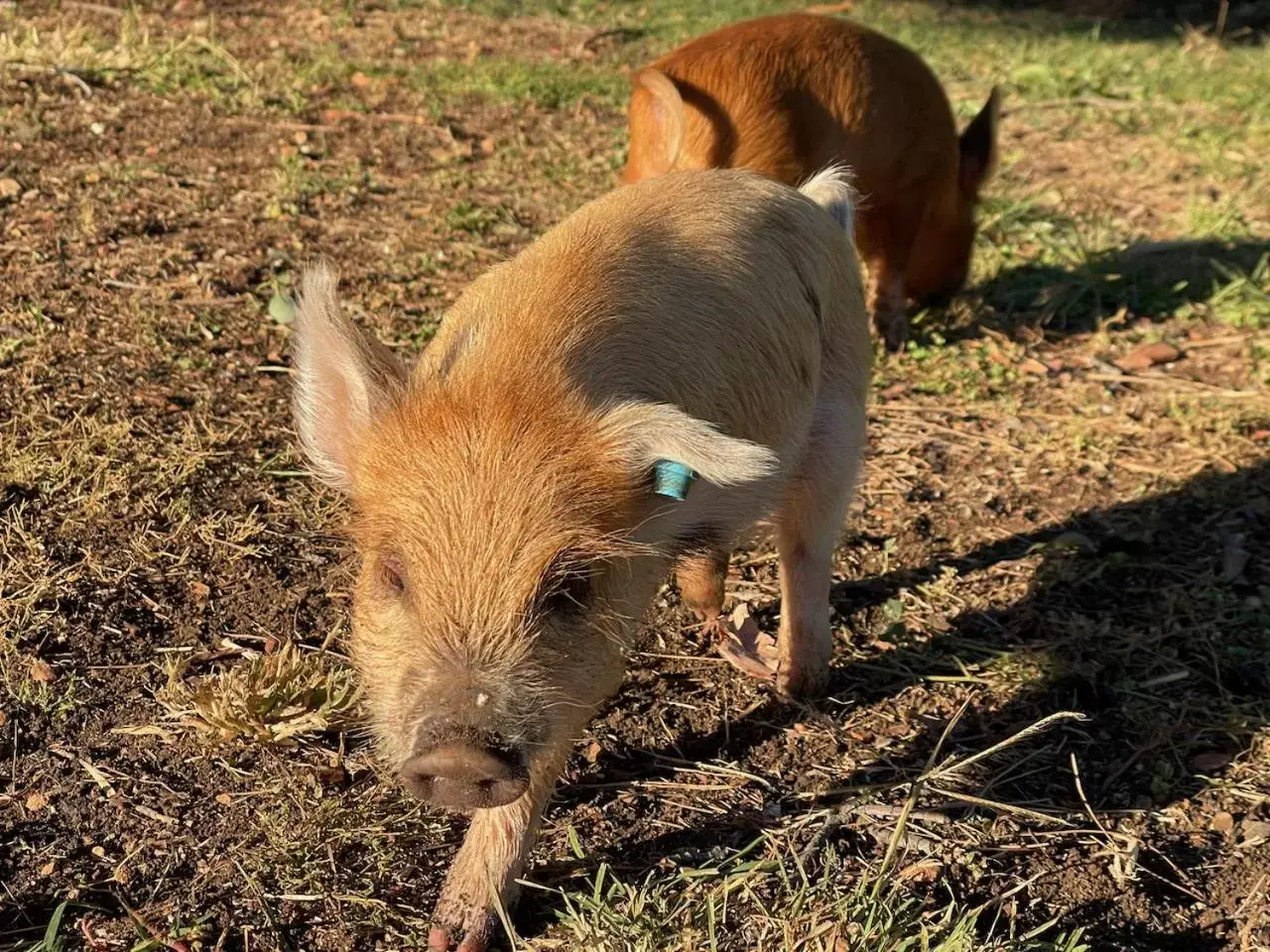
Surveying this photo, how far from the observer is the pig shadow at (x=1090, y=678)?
3422 mm

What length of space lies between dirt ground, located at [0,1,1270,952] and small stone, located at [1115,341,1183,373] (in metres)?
0.06

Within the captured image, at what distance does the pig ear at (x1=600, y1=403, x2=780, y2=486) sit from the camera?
2.44m

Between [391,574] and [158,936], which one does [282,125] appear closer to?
[391,574]

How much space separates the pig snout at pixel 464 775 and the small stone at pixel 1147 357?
4664mm

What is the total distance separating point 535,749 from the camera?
2.54 metres

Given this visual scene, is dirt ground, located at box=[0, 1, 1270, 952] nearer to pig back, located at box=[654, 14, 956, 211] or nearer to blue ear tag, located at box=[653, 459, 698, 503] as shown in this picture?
pig back, located at box=[654, 14, 956, 211]

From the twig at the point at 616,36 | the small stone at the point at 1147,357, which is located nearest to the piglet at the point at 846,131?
the small stone at the point at 1147,357

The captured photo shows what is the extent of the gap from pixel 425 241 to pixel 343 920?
3948 mm

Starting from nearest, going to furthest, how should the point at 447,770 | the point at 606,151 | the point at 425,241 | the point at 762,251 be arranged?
the point at 447,770
the point at 762,251
the point at 425,241
the point at 606,151

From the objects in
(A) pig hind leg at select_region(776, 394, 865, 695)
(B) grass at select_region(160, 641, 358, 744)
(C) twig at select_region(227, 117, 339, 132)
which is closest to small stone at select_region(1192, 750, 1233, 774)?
(A) pig hind leg at select_region(776, 394, 865, 695)

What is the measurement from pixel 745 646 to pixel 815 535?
51 cm

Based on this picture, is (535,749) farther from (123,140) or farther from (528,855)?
(123,140)

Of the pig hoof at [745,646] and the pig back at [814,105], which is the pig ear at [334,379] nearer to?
the pig hoof at [745,646]

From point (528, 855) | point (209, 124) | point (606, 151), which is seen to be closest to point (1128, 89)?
point (606, 151)
